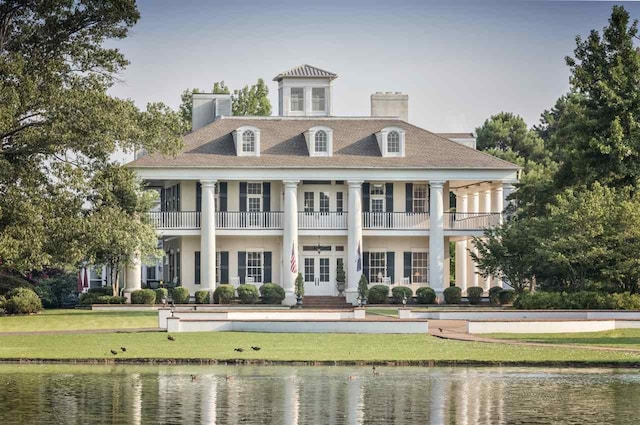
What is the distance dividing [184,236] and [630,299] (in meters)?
25.2

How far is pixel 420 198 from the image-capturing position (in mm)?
68750

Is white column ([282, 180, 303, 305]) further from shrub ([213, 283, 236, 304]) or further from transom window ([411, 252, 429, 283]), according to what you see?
transom window ([411, 252, 429, 283])

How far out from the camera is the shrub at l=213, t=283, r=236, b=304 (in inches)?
2483

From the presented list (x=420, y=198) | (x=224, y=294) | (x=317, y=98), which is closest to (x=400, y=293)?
(x=420, y=198)

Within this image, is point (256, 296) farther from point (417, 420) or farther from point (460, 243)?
point (417, 420)

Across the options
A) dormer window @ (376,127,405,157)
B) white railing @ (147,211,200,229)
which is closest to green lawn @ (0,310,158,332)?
white railing @ (147,211,200,229)

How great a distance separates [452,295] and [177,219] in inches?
560

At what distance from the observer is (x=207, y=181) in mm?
65562

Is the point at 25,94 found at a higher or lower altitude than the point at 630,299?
higher

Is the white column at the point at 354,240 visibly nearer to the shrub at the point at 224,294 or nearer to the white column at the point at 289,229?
the white column at the point at 289,229

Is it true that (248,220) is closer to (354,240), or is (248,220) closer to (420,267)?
(354,240)

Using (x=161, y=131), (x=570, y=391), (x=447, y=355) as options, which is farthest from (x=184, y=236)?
(x=570, y=391)

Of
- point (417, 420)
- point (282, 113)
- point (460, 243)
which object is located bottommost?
point (417, 420)

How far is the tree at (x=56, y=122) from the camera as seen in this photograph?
43375 mm
